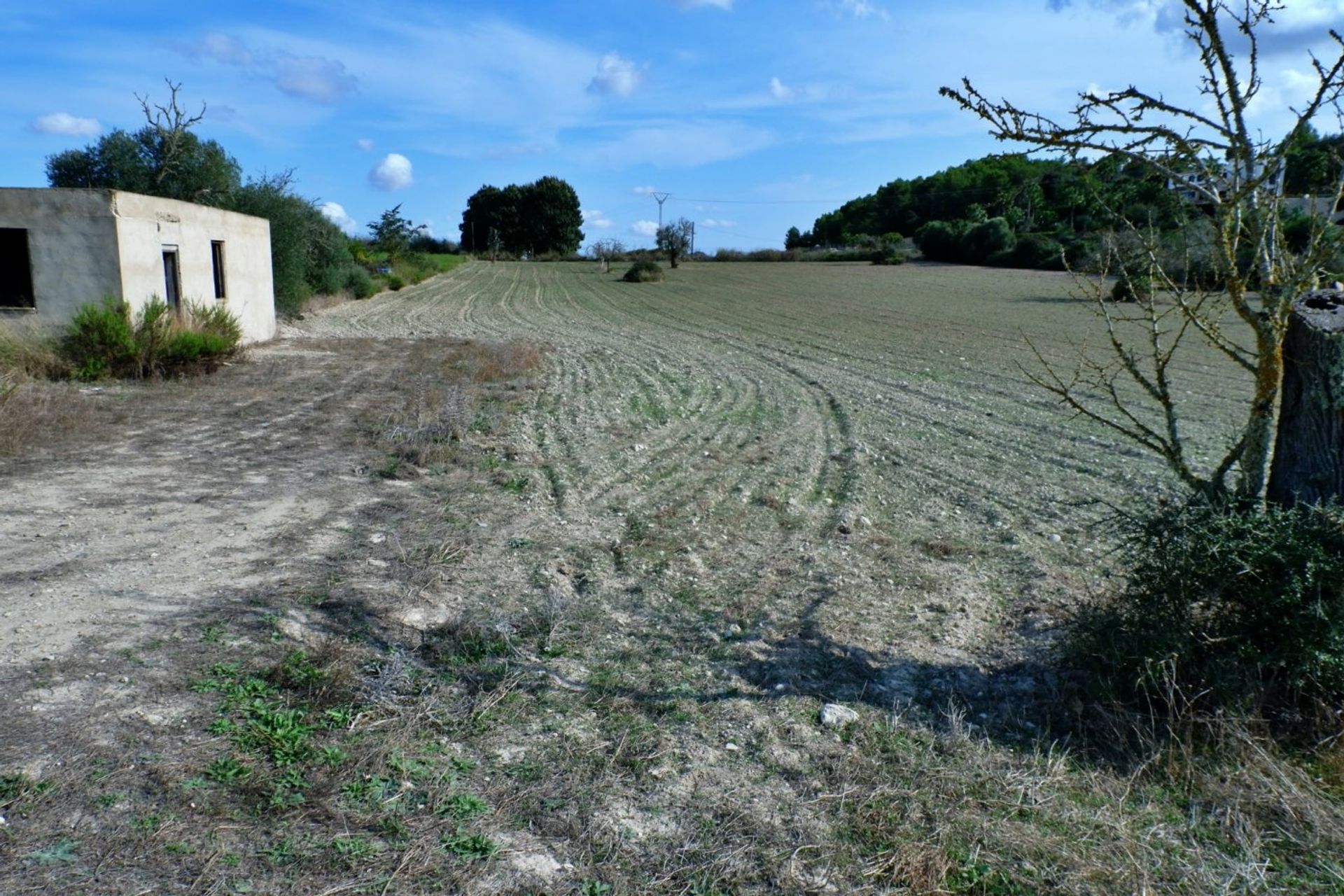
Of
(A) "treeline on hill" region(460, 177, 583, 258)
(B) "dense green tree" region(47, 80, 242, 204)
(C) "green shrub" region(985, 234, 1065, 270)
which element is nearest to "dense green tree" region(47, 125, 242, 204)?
(B) "dense green tree" region(47, 80, 242, 204)

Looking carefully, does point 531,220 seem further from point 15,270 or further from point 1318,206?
point 1318,206

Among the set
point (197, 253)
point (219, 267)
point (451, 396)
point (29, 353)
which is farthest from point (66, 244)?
point (451, 396)

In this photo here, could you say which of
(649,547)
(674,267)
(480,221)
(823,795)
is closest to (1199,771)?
(823,795)

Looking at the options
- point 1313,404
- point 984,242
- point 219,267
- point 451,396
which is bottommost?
point 451,396

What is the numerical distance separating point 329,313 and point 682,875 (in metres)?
29.0

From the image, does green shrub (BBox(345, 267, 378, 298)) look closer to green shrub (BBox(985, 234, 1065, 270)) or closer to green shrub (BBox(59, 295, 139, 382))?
green shrub (BBox(59, 295, 139, 382))

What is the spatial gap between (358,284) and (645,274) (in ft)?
65.5

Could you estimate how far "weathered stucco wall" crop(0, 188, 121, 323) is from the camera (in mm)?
13906

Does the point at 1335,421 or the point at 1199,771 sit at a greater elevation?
the point at 1335,421

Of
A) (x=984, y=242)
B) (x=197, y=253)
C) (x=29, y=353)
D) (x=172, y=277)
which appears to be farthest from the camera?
(x=984, y=242)

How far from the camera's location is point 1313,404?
4.11m

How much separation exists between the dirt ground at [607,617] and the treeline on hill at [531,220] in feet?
294

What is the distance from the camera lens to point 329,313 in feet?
97.2

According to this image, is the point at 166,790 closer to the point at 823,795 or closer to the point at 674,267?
the point at 823,795
